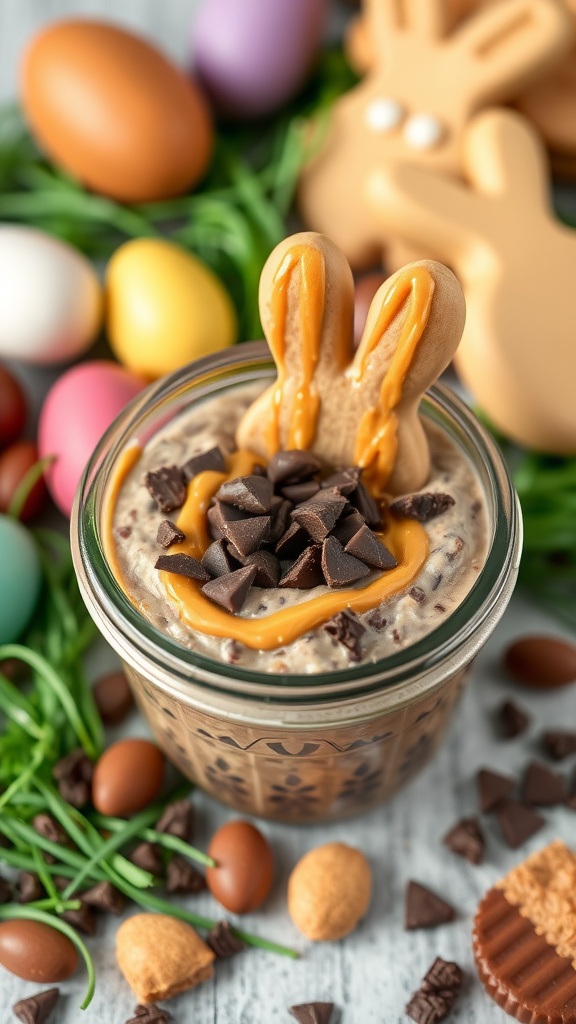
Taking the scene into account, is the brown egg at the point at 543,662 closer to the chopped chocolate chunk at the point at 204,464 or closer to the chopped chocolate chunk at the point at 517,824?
the chopped chocolate chunk at the point at 517,824

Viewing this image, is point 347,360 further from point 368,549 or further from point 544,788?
point 544,788

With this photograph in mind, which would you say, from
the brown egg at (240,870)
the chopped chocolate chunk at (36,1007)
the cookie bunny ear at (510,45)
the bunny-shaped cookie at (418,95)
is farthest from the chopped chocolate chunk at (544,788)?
the cookie bunny ear at (510,45)

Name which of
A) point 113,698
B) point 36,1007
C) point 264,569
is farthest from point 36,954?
Answer: point 264,569

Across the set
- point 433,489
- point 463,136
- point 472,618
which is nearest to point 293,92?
point 463,136

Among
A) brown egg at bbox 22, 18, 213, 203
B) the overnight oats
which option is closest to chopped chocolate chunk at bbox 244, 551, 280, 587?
the overnight oats

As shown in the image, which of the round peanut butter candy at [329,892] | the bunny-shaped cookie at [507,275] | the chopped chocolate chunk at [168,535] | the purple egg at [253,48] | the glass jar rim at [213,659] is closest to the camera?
the glass jar rim at [213,659]

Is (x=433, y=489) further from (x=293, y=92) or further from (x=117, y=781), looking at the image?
(x=293, y=92)
